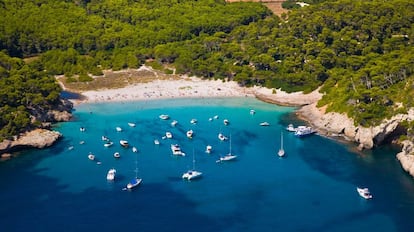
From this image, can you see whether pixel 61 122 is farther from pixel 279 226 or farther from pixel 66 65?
pixel 279 226

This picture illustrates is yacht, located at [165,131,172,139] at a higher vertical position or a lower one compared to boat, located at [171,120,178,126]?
lower

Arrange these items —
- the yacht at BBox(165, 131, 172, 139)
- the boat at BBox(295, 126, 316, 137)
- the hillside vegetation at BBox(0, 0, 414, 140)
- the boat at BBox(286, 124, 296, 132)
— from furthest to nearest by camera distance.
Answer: the hillside vegetation at BBox(0, 0, 414, 140), the boat at BBox(286, 124, 296, 132), the boat at BBox(295, 126, 316, 137), the yacht at BBox(165, 131, 172, 139)

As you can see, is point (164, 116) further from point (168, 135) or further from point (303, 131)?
point (303, 131)

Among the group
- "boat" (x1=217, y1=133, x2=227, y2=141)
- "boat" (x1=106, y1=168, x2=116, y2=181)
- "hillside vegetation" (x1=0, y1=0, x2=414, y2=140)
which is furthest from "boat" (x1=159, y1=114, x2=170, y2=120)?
"boat" (x1=106, y1=168, x2=116, y2=181)

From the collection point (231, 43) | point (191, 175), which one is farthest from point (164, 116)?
point (231, 43)

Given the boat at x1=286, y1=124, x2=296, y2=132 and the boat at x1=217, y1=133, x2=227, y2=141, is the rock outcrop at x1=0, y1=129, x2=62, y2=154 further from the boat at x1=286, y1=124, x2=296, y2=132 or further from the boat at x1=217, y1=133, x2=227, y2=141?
the boat at x1=286, y1=124, x2=296, y2=132

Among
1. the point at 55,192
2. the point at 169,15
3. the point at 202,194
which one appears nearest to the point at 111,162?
the point at 55,192

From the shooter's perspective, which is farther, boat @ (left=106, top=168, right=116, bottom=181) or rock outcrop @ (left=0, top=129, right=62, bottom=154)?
rock outcrop @ (left=0, top=129, right=62, bottom=154)
